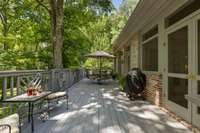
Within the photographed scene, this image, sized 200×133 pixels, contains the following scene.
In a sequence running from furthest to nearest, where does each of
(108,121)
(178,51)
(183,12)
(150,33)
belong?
1. (150,33)
2. (178,51)
3. (183,12)
4. (108,121)

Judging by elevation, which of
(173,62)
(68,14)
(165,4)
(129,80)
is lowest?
(129,80)

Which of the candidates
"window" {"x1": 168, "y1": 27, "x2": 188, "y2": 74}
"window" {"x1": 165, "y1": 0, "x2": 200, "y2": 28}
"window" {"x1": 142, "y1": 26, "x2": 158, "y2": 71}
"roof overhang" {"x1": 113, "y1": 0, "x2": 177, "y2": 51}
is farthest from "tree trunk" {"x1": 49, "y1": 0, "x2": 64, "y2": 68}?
"window" {"x1": 168, "y1": 27, "x2": 188, "y2": 74}

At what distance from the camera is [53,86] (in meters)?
7.86

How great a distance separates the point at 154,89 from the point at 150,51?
1442 mm

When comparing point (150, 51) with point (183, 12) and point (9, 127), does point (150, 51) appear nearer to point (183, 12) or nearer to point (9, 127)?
point (183, 12)

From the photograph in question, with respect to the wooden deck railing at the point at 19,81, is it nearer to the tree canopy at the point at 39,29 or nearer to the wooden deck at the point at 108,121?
the wooden deck at the point at 108,121

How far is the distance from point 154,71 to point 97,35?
22.7 metres

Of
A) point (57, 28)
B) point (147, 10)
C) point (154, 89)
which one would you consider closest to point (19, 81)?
point (147, 10)

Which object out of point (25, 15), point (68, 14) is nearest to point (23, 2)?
point (25, 15)

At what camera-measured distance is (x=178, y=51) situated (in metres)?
4.73

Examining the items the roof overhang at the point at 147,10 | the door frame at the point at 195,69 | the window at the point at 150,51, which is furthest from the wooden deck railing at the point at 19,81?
the window at the point at 150,51

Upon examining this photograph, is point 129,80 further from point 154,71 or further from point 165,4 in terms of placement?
point 165,4

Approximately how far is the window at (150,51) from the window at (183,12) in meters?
1.11

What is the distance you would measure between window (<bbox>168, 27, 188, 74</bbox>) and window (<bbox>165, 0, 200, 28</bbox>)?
0.31 meters
